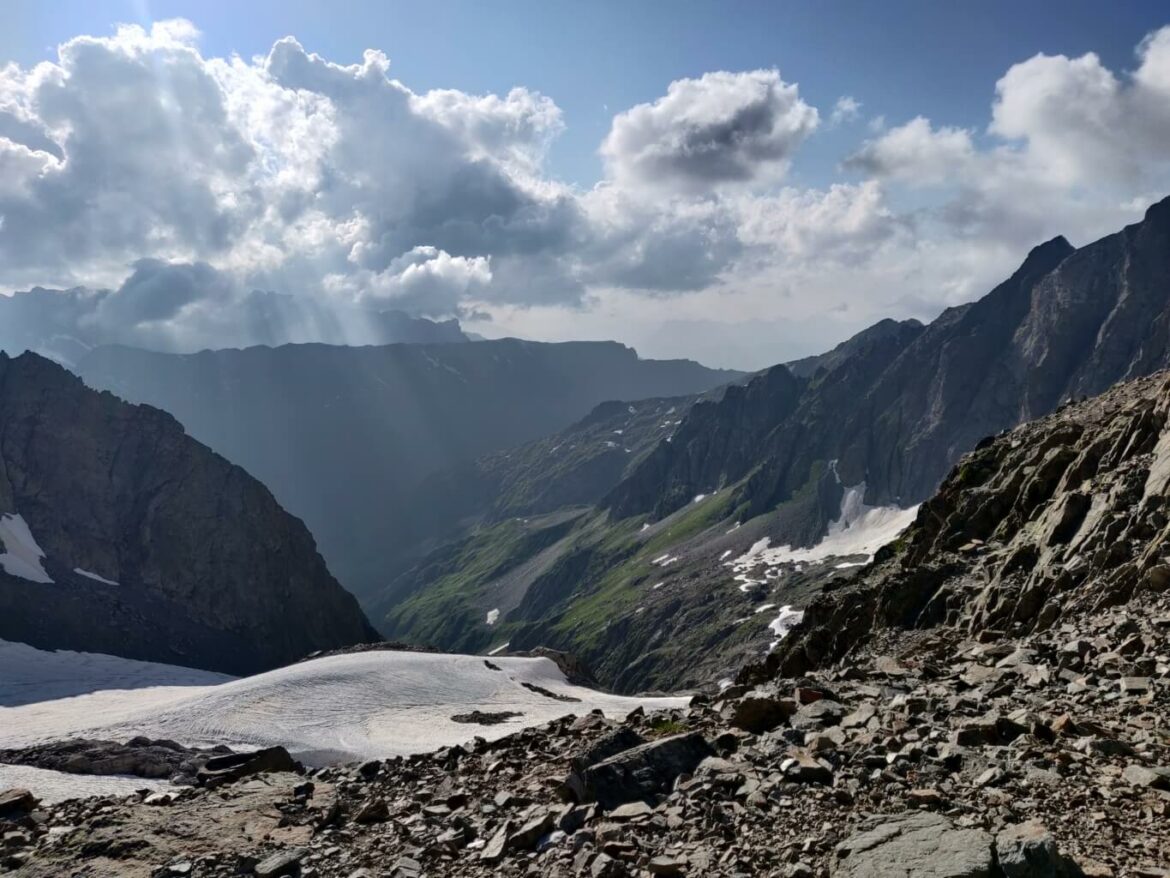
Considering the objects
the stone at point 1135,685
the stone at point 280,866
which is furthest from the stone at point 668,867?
the stone at point 1135,685

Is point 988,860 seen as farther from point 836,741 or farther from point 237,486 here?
point 237,486

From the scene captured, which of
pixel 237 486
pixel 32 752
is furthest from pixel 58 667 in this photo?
pixel 237 486

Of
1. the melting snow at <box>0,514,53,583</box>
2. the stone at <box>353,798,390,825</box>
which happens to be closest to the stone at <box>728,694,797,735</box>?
the stone at <box>353,798,390,825</box>

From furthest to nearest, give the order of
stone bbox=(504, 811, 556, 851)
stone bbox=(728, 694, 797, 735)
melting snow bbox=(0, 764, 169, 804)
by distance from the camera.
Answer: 1. melting snow bbox=(0, 764, 169, 804)
2. stone bbox=(728, 694, 797, 735)
3. stone bbox=(504, 811, 556, 851)

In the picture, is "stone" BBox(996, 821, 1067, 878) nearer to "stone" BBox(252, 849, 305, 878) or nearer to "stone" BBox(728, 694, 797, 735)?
"stone" BBox(728, 694, 797, 735)

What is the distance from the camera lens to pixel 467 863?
14.6 m

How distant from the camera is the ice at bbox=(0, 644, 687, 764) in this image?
2211 inches

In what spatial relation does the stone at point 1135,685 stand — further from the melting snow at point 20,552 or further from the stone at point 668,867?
the melting snow at point 20,552

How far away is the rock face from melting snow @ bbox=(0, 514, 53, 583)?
33 centimetres

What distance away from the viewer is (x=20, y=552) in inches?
5566

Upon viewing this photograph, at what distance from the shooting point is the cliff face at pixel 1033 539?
2817 cm

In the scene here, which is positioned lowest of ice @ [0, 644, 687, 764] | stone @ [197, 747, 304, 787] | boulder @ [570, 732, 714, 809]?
ice @ [0, 644, 687, 764]

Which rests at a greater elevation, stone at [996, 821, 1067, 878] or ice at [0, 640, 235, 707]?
stone at [996, 821, 1067, 878]

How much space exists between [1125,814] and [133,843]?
1854 cm
